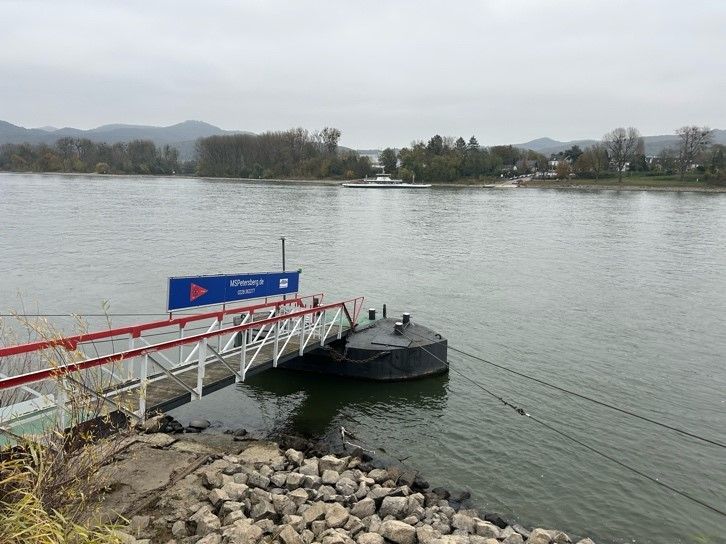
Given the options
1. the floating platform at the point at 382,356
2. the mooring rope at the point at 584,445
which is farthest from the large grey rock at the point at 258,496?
the mooring rope at the point at 584,445

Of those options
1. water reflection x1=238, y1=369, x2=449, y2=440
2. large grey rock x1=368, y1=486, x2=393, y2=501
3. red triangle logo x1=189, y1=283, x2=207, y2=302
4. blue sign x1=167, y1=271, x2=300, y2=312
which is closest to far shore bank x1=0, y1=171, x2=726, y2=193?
water reflection x1=238, y1=369, x2=449, y2=440

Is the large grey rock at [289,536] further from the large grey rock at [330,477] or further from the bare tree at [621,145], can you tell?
the bare tree at [621,145]

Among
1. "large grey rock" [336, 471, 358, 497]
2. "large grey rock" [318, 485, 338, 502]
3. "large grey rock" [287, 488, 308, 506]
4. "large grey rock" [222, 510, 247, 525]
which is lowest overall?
"large grey rock" [336, 471, 358, 497]

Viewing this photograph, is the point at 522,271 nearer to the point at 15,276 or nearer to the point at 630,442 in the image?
the point at 630,442

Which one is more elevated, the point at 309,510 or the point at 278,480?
the point at 309,510

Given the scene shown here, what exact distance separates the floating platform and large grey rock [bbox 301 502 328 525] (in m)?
7.95

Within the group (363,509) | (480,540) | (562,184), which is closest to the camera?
(480,540)

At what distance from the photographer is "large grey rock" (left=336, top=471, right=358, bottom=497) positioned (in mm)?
10617

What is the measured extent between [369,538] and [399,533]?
1.83 ft

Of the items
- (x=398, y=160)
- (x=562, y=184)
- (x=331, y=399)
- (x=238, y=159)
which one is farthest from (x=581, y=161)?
(x=331, y=399)

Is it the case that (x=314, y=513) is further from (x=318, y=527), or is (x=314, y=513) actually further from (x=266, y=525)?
(x=266, y=525)

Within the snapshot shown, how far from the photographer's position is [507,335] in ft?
74.0

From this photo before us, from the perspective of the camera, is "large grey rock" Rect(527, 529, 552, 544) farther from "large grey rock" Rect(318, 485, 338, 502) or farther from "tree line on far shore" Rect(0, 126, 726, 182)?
"tree line on far shore" Rect(0, 126, 726, 182)

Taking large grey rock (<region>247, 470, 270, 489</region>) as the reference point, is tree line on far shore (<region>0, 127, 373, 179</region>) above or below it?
above
